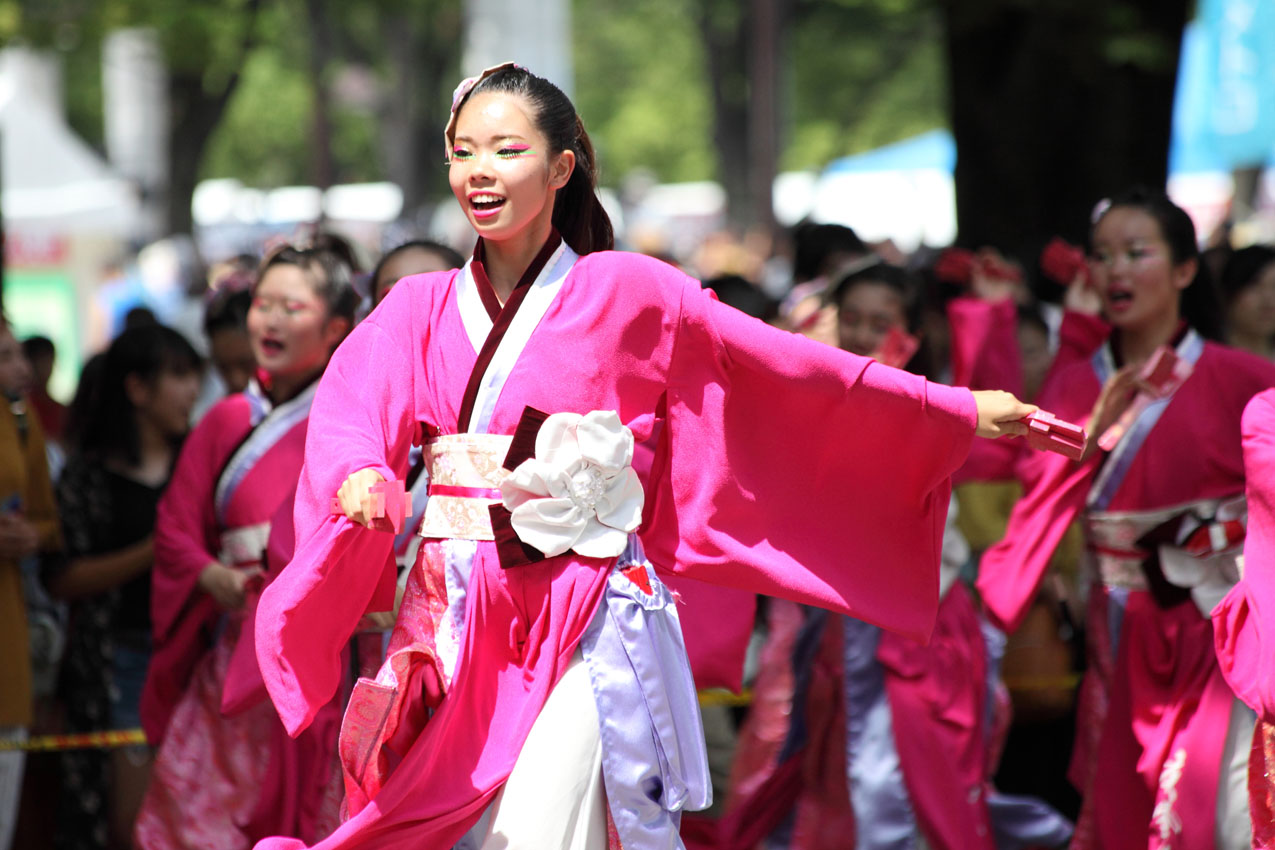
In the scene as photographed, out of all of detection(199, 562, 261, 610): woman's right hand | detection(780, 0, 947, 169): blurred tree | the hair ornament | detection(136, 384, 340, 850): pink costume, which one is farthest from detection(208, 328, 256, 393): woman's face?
detection(780, 0, 947, 169): blurred tree

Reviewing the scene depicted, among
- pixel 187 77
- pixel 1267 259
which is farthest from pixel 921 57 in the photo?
pixel 1267 259

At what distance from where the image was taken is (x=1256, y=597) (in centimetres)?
341

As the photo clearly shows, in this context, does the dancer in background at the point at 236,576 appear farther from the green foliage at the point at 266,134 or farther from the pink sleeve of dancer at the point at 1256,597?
the green foliage at the point at 266,134

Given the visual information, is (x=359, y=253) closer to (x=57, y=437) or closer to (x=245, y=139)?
(x=57, y=437)

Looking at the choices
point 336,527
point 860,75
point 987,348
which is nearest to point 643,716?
point 336,527

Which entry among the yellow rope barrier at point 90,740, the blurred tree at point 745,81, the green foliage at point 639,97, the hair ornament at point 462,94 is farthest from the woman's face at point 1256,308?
the green foliage at point 639,97

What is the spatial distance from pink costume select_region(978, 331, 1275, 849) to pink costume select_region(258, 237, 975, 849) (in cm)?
90

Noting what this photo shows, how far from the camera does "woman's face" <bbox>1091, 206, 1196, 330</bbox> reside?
14.0 feet

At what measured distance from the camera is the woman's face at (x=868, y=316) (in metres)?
4.71

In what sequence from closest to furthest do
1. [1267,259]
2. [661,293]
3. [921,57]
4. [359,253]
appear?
[661,293] < [359,253] < [1267,259] < [921,57]

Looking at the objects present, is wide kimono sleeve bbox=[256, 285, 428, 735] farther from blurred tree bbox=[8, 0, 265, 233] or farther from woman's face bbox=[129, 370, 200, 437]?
blurred tree bbox=[8, 0, 265, 233]

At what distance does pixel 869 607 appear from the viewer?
11.2ft

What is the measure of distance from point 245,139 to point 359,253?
33229mm

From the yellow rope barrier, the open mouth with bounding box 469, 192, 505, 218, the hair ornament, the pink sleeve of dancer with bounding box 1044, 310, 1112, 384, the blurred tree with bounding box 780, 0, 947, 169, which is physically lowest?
the yellow rope barrier
